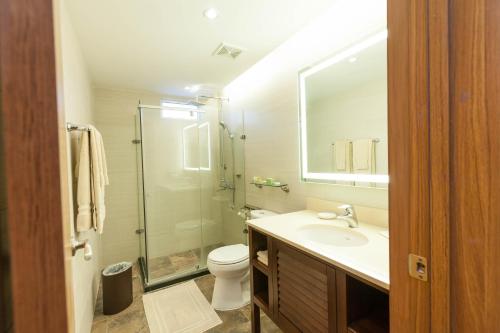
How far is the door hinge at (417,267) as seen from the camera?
562 mm

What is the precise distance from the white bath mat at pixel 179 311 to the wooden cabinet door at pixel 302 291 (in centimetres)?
80

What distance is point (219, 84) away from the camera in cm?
301

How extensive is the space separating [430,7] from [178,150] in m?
2.73

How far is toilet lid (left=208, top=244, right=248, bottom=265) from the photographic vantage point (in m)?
2.05

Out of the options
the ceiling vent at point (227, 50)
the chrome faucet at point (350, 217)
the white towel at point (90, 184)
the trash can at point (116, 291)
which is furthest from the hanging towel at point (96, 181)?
the chrome faucet at point (350, 217)

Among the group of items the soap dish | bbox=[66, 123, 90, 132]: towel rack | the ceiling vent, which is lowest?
the soap dish

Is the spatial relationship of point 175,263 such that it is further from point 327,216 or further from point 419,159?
point 419,159

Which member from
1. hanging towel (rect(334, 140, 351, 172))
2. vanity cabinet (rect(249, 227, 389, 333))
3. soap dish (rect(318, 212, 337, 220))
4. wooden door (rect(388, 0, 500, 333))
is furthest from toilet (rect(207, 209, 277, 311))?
wooden door (rect(388, 0, 500, 333))

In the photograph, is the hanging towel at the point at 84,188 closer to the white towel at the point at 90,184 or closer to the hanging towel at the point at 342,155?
the white towel at the point at 90,184

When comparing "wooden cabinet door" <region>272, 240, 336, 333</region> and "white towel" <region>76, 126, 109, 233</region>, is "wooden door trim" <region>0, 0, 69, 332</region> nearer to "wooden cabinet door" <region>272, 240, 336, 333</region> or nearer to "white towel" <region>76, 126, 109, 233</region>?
"wooden cabinet door" <region>272, 240, 336, 333</region>

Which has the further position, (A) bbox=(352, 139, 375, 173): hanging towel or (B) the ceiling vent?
(B) the ceiling vent

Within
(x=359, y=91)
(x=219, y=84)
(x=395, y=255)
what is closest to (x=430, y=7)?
(x=395, y=255)

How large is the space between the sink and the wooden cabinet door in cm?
21

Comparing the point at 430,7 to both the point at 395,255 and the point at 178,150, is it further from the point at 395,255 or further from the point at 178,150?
the point at 178,150
